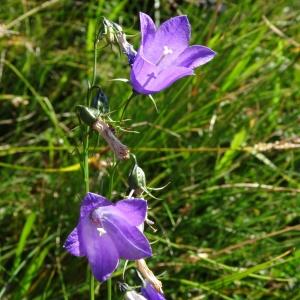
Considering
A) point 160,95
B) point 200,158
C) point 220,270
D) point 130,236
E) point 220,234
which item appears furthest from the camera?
point 160,95

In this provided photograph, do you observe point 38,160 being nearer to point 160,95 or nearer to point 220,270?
point 160,95

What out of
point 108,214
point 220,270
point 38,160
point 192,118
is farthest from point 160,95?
point 108,214

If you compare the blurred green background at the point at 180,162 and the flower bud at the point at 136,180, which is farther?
the blurred green background at the point at 180,162

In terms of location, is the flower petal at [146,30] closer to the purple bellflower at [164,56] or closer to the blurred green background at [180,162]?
the purple bellflower at [164,56]

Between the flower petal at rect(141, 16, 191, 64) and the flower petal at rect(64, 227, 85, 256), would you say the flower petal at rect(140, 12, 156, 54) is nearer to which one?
the flower petal at rect(141, 16, 191, 64)

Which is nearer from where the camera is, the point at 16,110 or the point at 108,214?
the point at 108,214

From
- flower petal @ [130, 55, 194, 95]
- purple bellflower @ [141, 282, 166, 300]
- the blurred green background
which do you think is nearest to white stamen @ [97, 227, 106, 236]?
purple bellflower @ [141, 282, 166, 300]

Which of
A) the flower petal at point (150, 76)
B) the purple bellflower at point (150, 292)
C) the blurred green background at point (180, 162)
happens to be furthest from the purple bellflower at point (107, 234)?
the blurred green background at point (180, 162)
